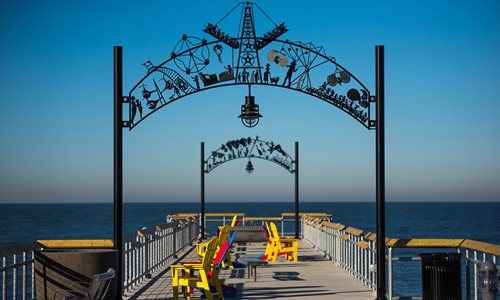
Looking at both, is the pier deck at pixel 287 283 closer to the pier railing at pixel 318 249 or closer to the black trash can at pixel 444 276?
the pier railing at pixel 318 249

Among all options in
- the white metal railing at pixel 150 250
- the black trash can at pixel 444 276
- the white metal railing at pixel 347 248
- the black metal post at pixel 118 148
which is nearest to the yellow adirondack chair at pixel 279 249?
the white metal railing at pixel 347 248

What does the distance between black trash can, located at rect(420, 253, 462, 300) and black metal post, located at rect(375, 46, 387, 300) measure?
1399mm

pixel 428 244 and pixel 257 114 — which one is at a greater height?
pixel 257 114

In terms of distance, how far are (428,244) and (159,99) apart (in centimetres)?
456

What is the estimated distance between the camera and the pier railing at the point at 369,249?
33.9 feet

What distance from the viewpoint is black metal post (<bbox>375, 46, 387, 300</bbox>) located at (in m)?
11.5

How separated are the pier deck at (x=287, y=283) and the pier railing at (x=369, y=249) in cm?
30

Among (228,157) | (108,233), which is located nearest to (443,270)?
(228,157)

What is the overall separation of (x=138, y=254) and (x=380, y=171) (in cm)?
510

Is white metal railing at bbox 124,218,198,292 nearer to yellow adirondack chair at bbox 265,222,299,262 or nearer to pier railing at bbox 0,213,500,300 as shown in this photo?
pier railing at bbox 0,213,500,300

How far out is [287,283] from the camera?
14.7 m

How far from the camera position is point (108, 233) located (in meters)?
88.2

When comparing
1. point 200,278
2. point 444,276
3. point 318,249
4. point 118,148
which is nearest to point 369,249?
point 200,278

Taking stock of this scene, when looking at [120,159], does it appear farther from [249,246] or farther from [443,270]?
[249,246]
